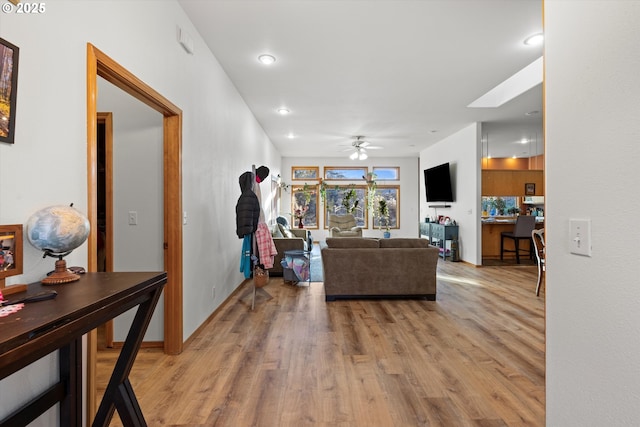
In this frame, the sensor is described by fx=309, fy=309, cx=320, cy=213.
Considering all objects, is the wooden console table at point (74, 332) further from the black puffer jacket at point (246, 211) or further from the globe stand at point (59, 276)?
the black puffer jacket at point (246, 211)

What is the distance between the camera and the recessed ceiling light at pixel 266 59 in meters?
3.43

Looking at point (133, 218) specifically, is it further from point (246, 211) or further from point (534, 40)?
point (534, 40)

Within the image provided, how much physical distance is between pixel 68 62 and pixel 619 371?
237 centimetres

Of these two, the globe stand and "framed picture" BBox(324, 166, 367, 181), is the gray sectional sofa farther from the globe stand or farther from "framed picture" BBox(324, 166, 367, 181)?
"framed picture" BBox(324, 166, 367, 181)

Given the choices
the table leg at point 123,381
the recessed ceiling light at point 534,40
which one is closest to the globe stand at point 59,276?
the table leg at point 123,381

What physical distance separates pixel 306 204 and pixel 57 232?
29.2 feet

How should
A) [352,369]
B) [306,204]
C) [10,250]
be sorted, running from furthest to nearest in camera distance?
[306,204]
[352,369]
[10,250]

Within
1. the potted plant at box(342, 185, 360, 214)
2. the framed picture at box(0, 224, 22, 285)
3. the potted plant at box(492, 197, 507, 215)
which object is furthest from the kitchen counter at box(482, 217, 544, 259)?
the framed picture at box(0, 224, 22, 285)

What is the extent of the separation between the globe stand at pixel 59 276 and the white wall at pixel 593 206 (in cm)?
180

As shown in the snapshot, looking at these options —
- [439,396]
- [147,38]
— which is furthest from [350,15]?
[439,396]

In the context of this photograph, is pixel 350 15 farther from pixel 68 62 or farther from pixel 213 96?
pixel 68 62

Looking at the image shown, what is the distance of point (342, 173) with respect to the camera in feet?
33.0

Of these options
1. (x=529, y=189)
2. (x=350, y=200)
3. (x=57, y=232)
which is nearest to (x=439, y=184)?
(x=529, y=189)

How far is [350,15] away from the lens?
2713 mm
